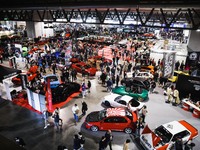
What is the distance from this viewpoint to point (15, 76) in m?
14.8

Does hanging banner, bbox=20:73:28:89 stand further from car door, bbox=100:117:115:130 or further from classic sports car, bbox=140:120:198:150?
classic sports car, bbox=140:120:198:150

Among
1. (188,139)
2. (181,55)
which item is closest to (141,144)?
(188,139)

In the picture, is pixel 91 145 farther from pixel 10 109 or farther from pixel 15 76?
pixel 15 76

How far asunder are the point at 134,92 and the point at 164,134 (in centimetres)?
535

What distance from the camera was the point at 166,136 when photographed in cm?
822

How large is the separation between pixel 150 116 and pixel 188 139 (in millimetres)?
2969

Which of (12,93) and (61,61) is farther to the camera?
(61,61)

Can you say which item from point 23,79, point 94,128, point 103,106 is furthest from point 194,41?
point 23,79

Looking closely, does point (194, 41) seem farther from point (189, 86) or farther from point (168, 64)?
point (189, 86)

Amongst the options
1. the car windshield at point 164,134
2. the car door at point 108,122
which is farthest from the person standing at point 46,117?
the car windshield at point 164,134

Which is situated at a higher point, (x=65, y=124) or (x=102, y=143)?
(x=102, y=143)

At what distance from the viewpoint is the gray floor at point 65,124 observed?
895 cm

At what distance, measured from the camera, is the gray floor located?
895 cm

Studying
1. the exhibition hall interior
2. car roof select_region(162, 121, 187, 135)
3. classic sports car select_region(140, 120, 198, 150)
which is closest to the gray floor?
the exhibition hall interior
